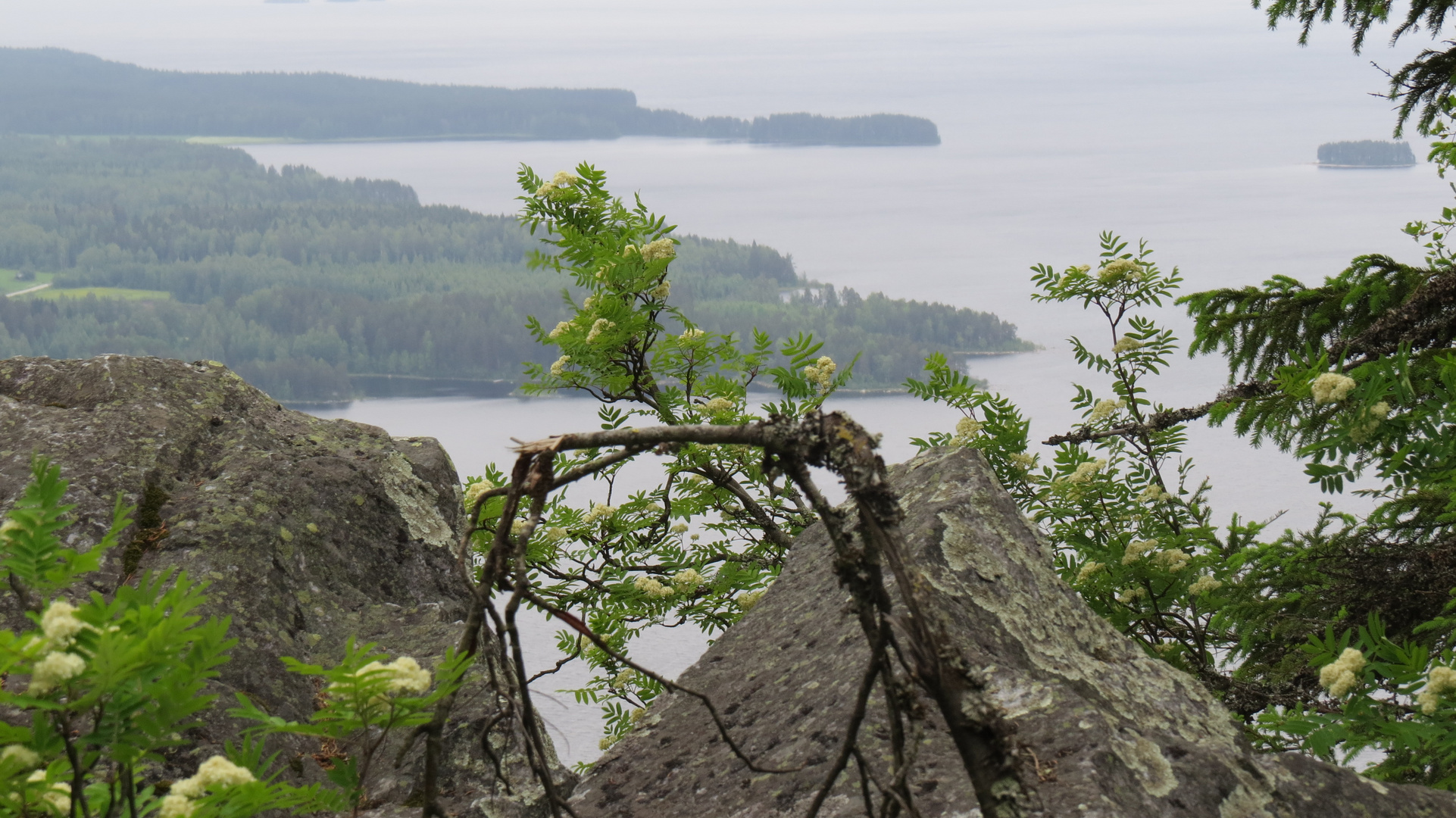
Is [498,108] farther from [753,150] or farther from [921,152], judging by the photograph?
[921,152]

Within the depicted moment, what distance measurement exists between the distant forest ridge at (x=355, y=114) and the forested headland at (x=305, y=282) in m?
4.16

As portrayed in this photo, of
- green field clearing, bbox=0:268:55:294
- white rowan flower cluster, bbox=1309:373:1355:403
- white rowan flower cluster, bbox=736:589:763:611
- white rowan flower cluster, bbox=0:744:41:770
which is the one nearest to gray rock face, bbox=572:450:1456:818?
white rowan flower cluster, bbox=1309:373:1355:403

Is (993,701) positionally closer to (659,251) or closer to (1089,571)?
(1089,571)

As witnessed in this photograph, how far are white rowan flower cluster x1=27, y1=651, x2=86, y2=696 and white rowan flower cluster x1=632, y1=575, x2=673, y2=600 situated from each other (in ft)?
13.9

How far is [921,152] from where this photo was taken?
5550 cm

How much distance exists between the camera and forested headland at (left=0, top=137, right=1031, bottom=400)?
63.6 ft

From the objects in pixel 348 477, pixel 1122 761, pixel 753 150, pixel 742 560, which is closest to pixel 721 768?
pixel 1122 761

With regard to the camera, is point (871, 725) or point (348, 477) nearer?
point (871, 725)

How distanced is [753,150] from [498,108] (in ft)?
54.9

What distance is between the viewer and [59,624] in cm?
131

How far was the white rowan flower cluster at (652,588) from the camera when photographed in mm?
5496

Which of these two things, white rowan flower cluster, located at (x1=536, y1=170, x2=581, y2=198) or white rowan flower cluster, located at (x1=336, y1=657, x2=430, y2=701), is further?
white rowan flower cluster, located at (x1=536, y1=170, x2=581, y2=198)

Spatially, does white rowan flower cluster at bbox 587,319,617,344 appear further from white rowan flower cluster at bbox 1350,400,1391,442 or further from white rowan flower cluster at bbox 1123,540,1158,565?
white rowan flower cluster at bbox 1350,400,1391,442

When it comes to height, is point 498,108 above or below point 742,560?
above
